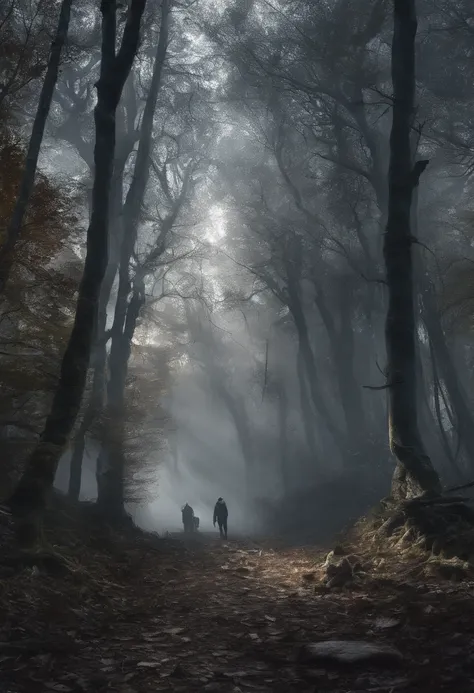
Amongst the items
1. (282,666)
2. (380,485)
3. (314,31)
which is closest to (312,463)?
(380,485)

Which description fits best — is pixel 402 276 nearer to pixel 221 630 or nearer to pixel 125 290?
pixel 221 630

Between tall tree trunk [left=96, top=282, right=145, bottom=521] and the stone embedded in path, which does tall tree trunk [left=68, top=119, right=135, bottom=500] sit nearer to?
tall tree trunk [left=96, top=282, right=145, bottom=521]

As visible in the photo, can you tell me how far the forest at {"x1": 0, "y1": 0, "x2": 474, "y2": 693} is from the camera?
157 inches

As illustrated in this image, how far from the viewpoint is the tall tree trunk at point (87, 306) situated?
23.1 feet

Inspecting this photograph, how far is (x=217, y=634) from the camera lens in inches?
167

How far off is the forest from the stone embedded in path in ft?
0.05

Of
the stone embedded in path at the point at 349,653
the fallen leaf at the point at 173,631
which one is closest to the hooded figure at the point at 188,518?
the fallen leaf at the point at 173,631

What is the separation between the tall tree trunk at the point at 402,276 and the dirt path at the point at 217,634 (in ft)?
10.1

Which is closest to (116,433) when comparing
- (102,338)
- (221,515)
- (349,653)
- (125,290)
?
(102,338)

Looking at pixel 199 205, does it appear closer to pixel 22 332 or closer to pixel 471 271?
pixel 471 271

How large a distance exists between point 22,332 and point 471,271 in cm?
1104

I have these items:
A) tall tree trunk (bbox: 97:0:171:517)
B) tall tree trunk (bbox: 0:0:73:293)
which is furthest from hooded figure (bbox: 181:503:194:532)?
tall tree trunk (bbox: 0:0:73:293)

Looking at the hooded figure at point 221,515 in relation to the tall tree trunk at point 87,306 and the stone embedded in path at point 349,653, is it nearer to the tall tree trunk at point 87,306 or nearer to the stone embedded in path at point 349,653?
the tall tree trunk at point 87,306

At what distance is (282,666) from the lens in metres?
3.35
